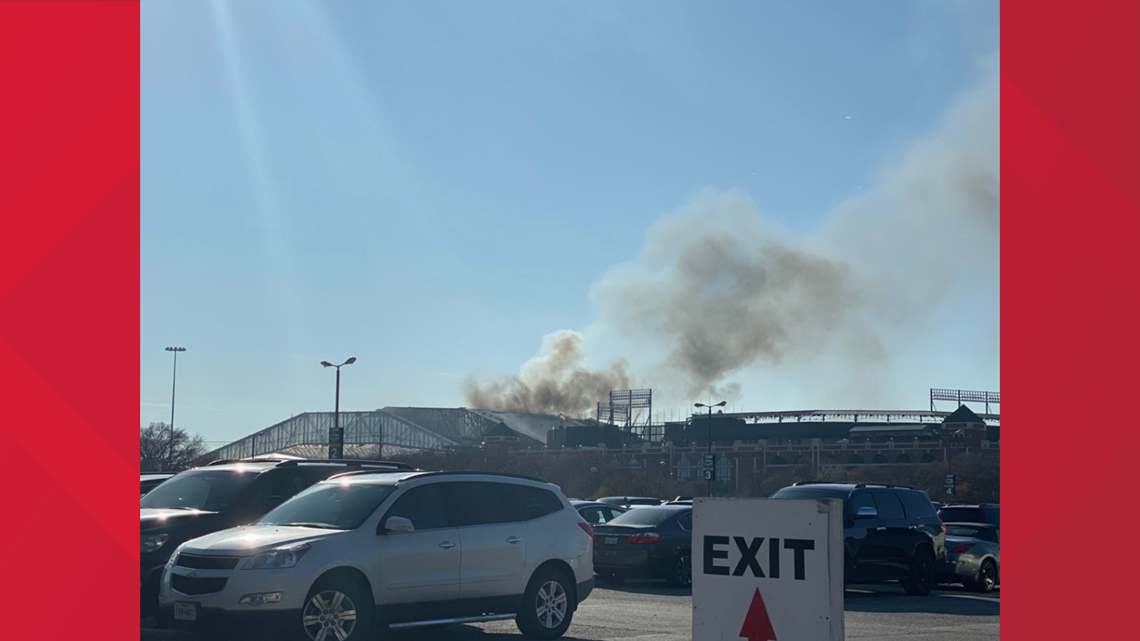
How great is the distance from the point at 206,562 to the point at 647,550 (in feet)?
35.0

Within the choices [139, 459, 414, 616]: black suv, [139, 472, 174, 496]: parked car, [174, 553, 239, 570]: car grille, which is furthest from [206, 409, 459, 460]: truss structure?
[174, 553, 239, 570]: car grille

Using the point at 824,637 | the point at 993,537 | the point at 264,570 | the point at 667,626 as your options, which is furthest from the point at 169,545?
the point at 993,537

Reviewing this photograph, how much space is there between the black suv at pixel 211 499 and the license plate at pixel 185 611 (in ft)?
5.30

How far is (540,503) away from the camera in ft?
41.0

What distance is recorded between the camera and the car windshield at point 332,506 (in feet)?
36.1

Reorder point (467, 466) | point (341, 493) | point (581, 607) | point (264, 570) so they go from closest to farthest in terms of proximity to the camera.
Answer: point (264, 570) → point (341, 493) → point (581, 607) → point (467, 466)

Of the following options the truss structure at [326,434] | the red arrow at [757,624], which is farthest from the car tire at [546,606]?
the truss structure at [326,434]

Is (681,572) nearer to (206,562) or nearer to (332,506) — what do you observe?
(332,506)

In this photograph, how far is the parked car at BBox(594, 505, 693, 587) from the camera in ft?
64.6

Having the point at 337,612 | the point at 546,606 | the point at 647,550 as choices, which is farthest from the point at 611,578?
the point at 337,612

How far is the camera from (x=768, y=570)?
4.50 meters

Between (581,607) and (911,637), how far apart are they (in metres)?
4.49

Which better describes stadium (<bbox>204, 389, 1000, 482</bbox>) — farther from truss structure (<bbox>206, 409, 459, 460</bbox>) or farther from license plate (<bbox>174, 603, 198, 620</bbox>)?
license plate (<bbox>174, 603, 198, 620</bbox>)

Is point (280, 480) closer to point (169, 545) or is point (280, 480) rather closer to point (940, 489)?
point (169, 545)
